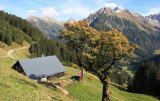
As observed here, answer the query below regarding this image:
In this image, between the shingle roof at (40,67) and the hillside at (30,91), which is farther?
the shingle roof at (40,67)

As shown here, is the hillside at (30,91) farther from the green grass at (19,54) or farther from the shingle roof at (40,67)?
the green grass at (19,54)

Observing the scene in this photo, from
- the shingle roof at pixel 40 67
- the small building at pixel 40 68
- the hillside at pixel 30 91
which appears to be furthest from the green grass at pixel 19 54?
the hillside at pixel 30 91

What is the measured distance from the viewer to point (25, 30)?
15075cm

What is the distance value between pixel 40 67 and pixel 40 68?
0.41m

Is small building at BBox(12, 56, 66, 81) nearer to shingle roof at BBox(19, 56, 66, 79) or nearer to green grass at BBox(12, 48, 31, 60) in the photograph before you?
shingle roof at BBox(19, 56, 66, 79)

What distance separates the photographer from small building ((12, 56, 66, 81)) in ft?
134

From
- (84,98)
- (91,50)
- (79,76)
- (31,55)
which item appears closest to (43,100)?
(91,50)

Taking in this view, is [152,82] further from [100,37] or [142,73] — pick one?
[100,37]

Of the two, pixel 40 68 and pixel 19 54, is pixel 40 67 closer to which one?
pixel 40 68

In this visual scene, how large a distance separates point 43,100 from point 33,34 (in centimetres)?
14789

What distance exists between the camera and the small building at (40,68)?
40.9 meters

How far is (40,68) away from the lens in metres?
43.7

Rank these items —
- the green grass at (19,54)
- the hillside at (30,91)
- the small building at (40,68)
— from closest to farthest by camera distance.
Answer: the hillside at (30,91), the small building at (40,68), the green grass at (19,54)

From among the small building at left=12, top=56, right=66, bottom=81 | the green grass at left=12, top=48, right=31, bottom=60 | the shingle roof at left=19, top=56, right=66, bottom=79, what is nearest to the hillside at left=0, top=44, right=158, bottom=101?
the small building at left=12, top=56, right=66, bottom=81
